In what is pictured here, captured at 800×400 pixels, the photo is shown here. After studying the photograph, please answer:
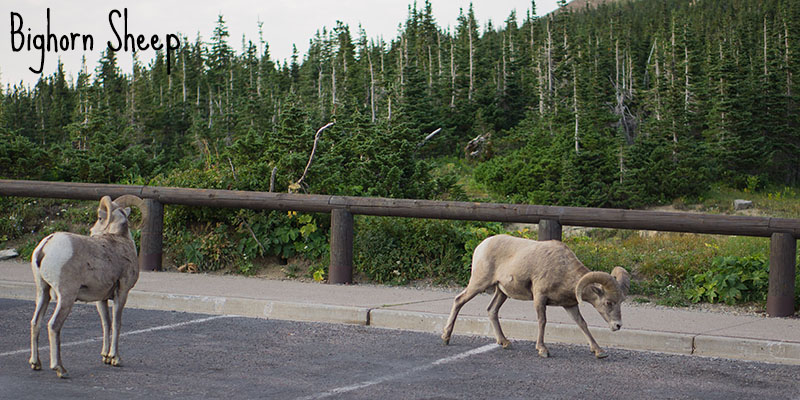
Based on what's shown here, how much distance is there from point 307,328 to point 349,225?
2722mm

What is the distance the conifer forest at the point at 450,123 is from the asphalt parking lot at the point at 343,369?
377 cm

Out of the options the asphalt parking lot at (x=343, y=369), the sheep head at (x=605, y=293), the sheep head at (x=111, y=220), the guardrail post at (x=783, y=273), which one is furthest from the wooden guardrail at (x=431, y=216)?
the sheep head at (x=111, y=220)

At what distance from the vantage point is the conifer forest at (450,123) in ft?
50.7

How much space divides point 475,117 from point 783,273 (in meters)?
46.6

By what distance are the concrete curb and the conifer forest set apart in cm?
249

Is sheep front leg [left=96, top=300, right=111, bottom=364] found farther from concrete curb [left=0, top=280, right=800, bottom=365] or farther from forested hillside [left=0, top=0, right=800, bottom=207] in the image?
forested hillside [left=0, top=0, right=800, bottom=207]

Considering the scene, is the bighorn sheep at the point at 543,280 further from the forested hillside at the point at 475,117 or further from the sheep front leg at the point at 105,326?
the forested hillside at the point at 475,117

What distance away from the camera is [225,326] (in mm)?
8633

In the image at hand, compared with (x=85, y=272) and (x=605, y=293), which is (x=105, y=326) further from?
(x=605, y=293)

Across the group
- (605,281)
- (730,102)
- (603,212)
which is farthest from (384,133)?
(730,102)

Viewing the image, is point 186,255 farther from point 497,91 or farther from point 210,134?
point 497,91

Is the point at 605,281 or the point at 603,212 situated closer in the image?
the point at 605,281

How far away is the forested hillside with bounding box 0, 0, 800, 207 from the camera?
18.4m

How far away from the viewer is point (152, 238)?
39.2 feet
